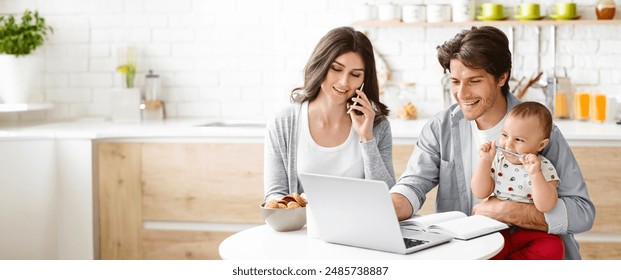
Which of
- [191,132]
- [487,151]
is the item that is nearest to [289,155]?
[487,151]

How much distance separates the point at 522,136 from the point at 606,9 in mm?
2409

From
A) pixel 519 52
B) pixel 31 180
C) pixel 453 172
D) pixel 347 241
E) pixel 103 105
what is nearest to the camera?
pixel 347 241

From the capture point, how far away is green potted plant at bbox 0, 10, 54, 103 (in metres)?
4.59

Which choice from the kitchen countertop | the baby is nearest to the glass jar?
the kitchen countertop

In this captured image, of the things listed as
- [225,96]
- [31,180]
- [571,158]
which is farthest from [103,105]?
[571,158]

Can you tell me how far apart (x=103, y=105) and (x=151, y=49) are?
47 centimetres

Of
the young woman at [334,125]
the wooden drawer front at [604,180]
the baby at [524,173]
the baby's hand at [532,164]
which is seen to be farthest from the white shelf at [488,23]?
the baby's hand at [532,164]

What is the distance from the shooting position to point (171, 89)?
16.2 feet

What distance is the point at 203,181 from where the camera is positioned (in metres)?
4.16

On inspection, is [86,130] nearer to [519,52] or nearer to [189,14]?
[189,14]

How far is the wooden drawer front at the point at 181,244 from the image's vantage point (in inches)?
165

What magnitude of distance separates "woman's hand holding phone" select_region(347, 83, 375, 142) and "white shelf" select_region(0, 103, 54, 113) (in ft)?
7.71

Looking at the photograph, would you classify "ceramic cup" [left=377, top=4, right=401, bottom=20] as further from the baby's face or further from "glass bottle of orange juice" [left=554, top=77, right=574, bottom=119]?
the baby's face

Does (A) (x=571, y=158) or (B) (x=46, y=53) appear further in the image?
(B) (x=46, y=53)
